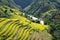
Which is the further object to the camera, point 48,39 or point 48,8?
point 48,8

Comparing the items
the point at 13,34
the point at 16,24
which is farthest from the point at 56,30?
Result: the point at 13,34

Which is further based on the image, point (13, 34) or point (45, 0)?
point (45, 0)

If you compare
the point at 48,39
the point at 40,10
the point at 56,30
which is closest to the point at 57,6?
the point at 40,10

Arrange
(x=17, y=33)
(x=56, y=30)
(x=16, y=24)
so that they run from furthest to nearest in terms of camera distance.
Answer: (x=56, y=30)
(x=16, y=24)
(x=17, y=33)

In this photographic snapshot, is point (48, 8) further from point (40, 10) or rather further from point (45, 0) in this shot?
point (45, 0)

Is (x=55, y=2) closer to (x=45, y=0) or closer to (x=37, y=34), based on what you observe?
(x=45, y=0)

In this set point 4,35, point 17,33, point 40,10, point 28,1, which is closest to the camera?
point 4,35

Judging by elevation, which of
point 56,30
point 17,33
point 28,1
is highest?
point 17,33

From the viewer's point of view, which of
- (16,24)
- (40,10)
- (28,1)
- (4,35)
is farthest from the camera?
(28,1)

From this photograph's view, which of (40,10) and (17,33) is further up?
(17,33)
